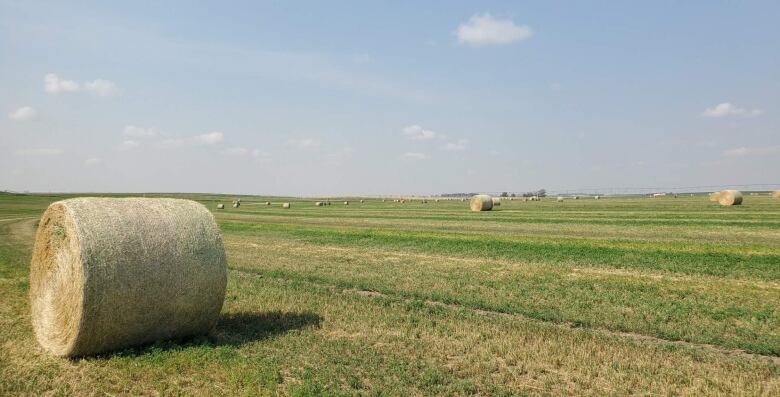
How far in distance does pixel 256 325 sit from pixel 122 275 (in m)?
2.90

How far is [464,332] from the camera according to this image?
9742mm

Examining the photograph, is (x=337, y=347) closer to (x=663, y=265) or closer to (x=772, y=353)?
(x=772, y=353)

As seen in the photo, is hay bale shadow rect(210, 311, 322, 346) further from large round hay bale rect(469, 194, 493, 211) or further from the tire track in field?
large round hay bale rect(469, 194, 493, 211)

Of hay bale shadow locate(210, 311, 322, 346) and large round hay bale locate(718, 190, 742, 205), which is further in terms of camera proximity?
large round hay bale locate(718, 190, 742, 205)

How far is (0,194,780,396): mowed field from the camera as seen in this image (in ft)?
23.8

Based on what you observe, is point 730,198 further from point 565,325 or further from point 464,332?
point 464,332

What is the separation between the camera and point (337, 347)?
875 centimetres

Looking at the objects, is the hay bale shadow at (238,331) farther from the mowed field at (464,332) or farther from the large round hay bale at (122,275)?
the large round hay bale at (122,275)

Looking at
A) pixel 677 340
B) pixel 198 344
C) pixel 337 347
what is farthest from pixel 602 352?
pixel 198 344

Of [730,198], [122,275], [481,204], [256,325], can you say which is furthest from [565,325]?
[730,198]

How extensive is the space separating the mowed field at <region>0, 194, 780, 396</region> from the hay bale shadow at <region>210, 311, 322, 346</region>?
5 cm

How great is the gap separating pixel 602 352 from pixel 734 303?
19.0 feet

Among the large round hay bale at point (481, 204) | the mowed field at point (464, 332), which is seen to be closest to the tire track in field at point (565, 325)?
the mowed field at point (464, 332)

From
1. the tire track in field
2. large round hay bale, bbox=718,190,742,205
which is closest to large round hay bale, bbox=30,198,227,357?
the tire track in field
